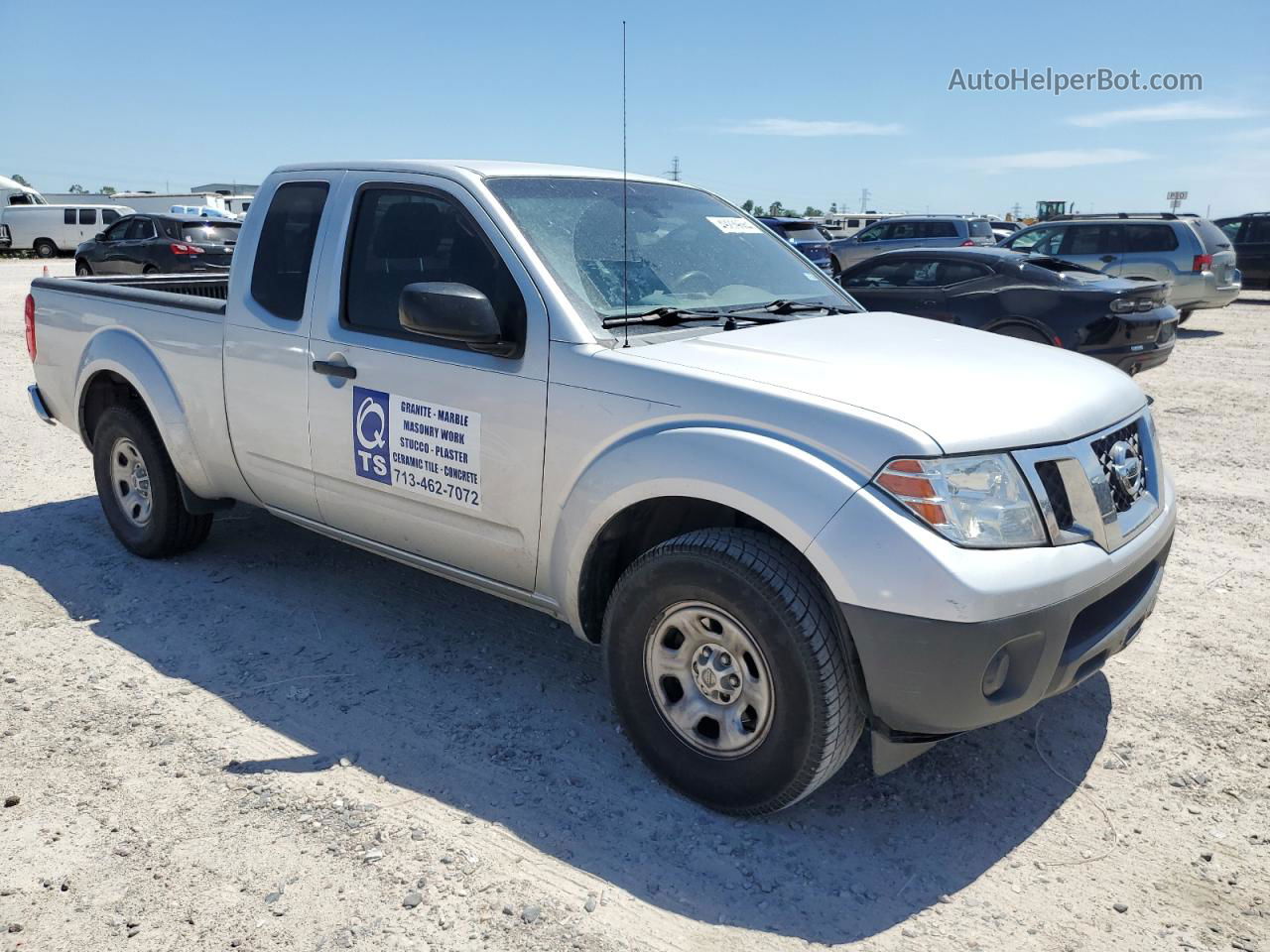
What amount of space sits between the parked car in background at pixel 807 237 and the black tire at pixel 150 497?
51.4ft

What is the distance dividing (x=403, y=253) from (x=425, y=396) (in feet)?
2.16

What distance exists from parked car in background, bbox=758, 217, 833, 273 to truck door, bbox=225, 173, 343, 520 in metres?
15.9

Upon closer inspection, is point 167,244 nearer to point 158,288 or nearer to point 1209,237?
point 158,288

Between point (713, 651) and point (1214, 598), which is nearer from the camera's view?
point (713, 651)

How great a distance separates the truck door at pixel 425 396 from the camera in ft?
11.4

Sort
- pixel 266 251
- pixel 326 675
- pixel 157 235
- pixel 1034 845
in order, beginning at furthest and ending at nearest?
pixel 157 235 < pixel 266 251 < pixel 326 675 < pixel 1034 845

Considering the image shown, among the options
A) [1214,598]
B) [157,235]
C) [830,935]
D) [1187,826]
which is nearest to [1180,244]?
[1214,598]

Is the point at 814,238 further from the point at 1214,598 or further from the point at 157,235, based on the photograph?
the point at 1214,598

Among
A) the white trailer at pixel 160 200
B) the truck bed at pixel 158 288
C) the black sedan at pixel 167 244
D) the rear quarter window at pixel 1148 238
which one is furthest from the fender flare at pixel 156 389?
the white trailer at pixel 160 200

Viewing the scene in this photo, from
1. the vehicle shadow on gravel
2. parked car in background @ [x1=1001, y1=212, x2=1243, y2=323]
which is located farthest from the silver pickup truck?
parked car in background @ [x1=1001, y1=212, x2=1243, y2=323]

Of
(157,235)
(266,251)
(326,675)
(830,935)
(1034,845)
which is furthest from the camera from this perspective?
(157,235)

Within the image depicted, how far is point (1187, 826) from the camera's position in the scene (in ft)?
10.2

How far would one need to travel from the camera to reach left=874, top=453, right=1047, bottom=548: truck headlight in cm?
267

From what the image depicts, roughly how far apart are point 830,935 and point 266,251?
3.46m
